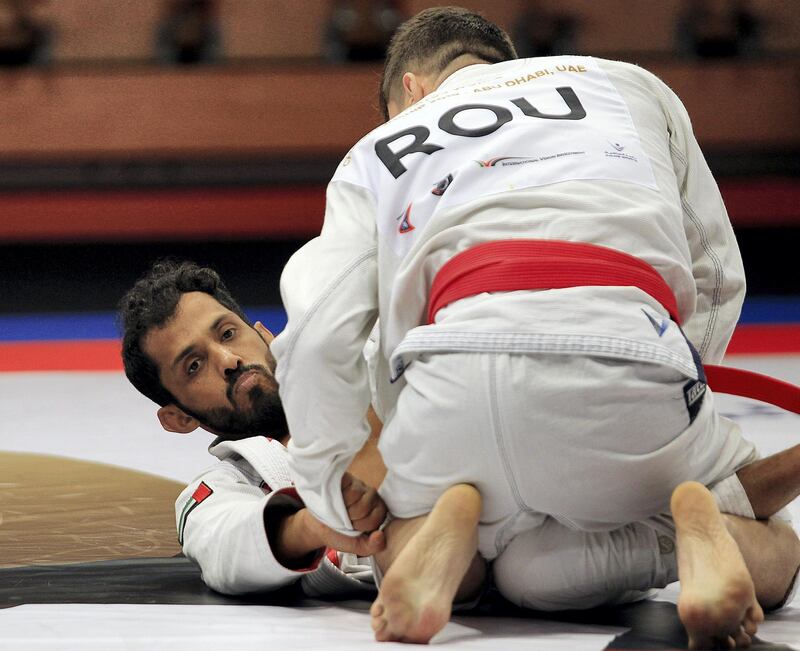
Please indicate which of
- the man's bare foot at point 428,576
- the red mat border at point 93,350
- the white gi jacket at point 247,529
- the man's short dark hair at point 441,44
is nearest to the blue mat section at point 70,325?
the red mat border at point 93,350

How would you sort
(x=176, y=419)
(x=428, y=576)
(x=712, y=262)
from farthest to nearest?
1. (x=176, y=419)
2. (x=712, y=262)
3. (x=428, y=576)

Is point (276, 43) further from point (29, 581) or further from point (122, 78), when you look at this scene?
point (29, 581)

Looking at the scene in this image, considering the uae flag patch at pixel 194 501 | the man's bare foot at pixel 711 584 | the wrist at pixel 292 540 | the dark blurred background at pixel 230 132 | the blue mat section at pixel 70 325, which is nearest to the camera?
the man's bare foot at pixel 711 584

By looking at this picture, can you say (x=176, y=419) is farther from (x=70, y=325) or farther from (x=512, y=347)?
(x=70, y=325)

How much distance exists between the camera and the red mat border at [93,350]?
16.3 feet

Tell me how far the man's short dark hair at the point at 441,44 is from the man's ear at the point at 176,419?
865mm

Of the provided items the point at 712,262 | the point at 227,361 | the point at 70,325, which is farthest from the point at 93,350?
the point at 712,262

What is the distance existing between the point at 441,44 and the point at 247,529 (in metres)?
1.12

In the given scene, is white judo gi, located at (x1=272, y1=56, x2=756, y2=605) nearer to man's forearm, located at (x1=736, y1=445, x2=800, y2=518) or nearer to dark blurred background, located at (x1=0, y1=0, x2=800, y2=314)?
man's forearm, located at (x1=736, y1=445, x2=800, y2=518)

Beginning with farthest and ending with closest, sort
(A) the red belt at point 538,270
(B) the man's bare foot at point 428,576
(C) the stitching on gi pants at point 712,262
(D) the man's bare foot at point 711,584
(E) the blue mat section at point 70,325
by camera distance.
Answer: (E) the blue mat section at point 70,325, (C) the stitching on gi pants at point 712,262, (A) the red belt at point 538,270, (B) the man's bare foot at point 428,576, (D) the man's bare foot at point 711,584

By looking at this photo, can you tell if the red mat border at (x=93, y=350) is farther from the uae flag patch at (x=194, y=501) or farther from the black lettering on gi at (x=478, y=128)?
the black lettering on gi at (x=478, y=128)

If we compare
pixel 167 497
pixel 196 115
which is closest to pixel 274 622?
pixel 167 497

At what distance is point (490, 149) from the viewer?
6.16 feet

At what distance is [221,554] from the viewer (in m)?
2.09
